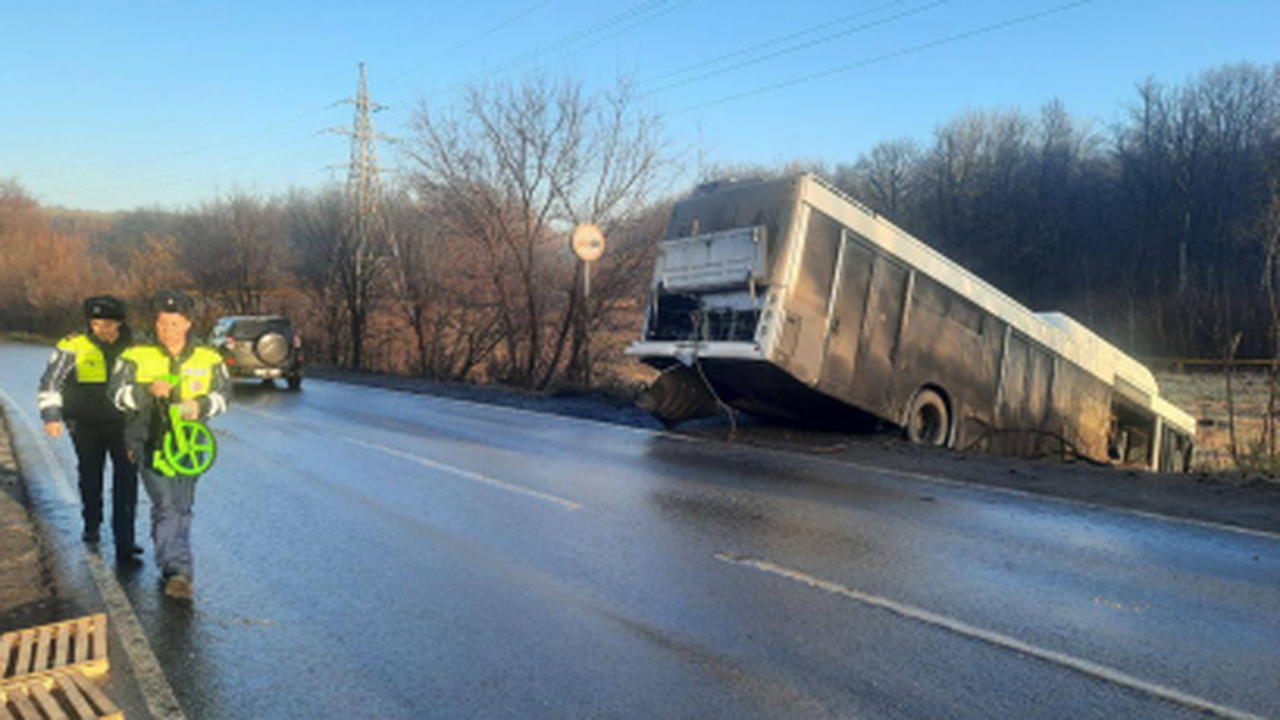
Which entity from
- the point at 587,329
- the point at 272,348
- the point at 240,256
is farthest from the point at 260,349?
the point at 240,256

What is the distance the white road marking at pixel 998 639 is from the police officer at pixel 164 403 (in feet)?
10.9

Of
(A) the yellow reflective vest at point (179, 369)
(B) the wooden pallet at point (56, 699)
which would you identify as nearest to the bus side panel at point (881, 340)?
(A) the yellow reflective vest at point (179, 369)

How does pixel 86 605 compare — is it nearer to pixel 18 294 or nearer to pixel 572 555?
pixel 572 555

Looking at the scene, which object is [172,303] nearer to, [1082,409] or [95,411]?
[95,411]

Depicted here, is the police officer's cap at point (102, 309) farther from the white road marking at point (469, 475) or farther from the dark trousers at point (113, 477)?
the white road marking at point (469, 475)

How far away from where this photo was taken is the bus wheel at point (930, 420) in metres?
12.0

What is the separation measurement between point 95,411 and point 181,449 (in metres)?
1.22

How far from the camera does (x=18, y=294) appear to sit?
65.1 metres

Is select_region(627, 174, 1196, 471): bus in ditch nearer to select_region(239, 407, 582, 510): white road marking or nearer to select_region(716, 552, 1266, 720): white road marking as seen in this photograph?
select_region(239, 407, 582, 510): white road marking

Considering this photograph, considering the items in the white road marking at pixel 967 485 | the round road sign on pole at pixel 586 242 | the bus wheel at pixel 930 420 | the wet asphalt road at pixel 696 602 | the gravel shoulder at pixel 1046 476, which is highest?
the round road sign on pole at pixel 586 242

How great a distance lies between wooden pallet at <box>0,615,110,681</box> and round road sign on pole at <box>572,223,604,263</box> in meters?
14.9

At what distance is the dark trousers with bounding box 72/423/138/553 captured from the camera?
6.11 meters

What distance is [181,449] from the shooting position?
5.45 meters

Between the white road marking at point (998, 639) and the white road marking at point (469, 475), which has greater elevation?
the white road marking at point (469, 475)
